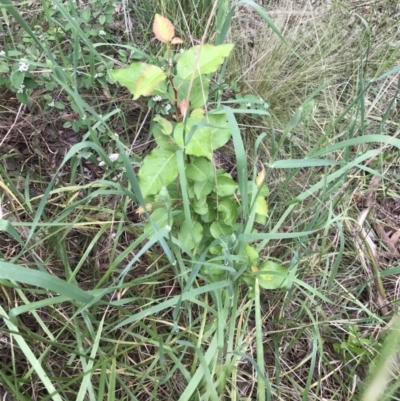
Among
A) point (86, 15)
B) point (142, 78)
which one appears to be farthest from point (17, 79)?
point (142, 78)

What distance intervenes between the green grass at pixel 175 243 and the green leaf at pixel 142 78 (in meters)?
0.10

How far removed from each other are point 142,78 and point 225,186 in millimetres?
307

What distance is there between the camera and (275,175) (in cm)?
139

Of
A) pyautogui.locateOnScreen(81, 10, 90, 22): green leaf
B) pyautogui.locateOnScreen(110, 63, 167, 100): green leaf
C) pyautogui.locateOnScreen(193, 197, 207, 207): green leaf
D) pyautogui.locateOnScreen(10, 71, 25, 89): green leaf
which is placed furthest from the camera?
pyautogui.locateOnScreen(81, 10, 90, 22): green leaf

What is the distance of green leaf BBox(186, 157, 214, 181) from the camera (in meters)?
0.98

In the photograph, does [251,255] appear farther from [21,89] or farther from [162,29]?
[21,89]

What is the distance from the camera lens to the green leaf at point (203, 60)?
92 cm

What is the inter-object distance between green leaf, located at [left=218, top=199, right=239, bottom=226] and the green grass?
8 centimetres

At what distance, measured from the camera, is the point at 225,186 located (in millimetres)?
1020

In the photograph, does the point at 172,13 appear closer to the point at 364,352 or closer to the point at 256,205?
the point at 256,205

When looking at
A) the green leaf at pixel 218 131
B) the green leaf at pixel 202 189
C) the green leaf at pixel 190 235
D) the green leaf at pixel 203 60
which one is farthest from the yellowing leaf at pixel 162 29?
the green leaf at pixel 190 235

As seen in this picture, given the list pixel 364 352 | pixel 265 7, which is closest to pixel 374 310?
pixel 364 352

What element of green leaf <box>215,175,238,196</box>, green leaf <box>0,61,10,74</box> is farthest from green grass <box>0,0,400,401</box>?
green leaf <box>215,175,238,196</box>

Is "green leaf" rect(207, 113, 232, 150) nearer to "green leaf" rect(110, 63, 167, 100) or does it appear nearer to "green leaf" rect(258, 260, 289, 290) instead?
"green leaf" rect(110, 63, 167, 100)
